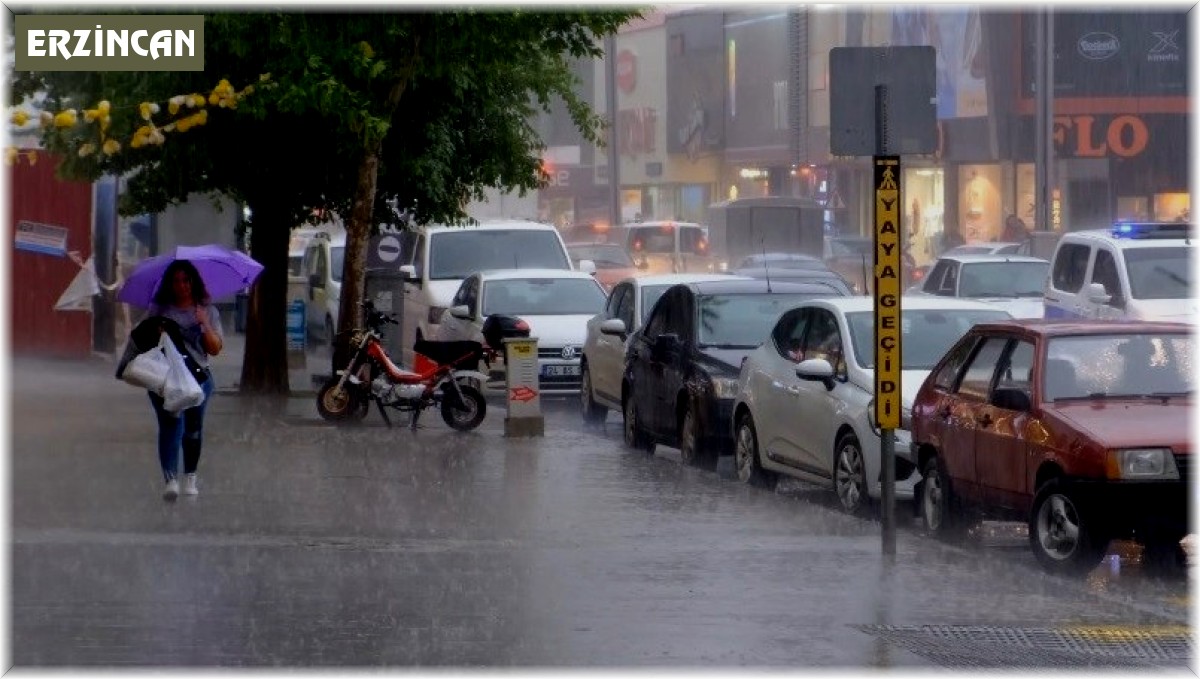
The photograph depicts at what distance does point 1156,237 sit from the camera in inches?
851

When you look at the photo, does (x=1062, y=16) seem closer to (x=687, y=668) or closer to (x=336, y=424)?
(x=336, y=424)

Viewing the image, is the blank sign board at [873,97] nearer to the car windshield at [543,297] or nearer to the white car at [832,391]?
the white car at [832,391]

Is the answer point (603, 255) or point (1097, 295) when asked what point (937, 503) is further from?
point (603, 255)

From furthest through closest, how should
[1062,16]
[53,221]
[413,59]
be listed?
[1062,16] → [53,221] → [413,59]

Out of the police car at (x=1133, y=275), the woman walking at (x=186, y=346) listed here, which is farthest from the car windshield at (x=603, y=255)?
the woman walking at (x=186, y=346)

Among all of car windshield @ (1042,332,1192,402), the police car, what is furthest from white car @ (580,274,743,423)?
car windshield @ (1042,332,1192,402)

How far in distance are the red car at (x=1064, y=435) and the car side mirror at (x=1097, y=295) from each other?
779 centimetres

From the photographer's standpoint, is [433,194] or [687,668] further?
[433,194]

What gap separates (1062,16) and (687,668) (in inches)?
1995

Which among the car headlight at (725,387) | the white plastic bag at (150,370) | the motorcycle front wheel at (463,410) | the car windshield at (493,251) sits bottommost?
the motorcycle front wheel at (463,410)

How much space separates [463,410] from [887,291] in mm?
8778

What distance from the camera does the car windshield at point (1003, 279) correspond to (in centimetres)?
2680

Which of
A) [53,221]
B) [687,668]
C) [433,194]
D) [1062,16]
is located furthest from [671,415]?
[1062,16]

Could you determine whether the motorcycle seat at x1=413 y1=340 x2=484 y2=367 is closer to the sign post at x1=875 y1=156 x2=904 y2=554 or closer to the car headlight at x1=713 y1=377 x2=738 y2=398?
the car headlight at x1=713 y1=377 x2=738 y2=398
